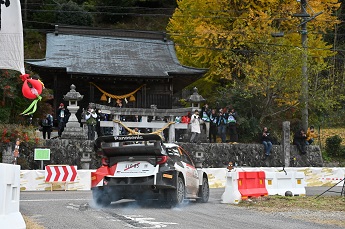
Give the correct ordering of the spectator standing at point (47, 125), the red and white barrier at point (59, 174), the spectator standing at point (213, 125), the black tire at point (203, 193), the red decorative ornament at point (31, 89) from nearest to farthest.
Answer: the red decorative ornament at point (31, 89)
the black tire at point (203, 193)
the red and white barrier at point (59, 174)
the spectator standing at point (47, 125)
the spectator standing at point (213, 125)

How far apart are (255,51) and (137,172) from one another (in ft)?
92.8

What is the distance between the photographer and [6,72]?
116 ft

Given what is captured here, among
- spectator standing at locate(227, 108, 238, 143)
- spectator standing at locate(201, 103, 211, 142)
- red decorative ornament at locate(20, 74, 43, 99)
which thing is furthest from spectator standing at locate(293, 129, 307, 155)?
red decorative ornament at locate(20, 74, 43, 99)

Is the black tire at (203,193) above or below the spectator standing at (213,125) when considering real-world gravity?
below

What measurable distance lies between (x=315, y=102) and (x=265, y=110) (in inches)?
116

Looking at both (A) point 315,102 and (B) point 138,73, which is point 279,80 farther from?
(B) point 138,73

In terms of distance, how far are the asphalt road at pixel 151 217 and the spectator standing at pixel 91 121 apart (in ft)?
49.0

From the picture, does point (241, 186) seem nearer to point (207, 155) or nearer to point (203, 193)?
point (203, 193)

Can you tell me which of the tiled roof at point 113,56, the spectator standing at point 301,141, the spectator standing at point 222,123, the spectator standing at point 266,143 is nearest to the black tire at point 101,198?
the spectator standing at point 222,123

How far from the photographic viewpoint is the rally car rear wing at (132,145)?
61.2 feet

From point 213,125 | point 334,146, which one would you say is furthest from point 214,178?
point 334,146

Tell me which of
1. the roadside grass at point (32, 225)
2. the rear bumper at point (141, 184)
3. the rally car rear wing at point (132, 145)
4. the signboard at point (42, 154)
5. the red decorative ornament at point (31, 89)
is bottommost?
the roadside grass at point (32, 225)

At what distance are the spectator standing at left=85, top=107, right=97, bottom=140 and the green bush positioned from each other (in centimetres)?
1513

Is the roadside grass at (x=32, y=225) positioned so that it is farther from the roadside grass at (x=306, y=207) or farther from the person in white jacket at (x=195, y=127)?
the person in white jacket at (x=195, y=127)
